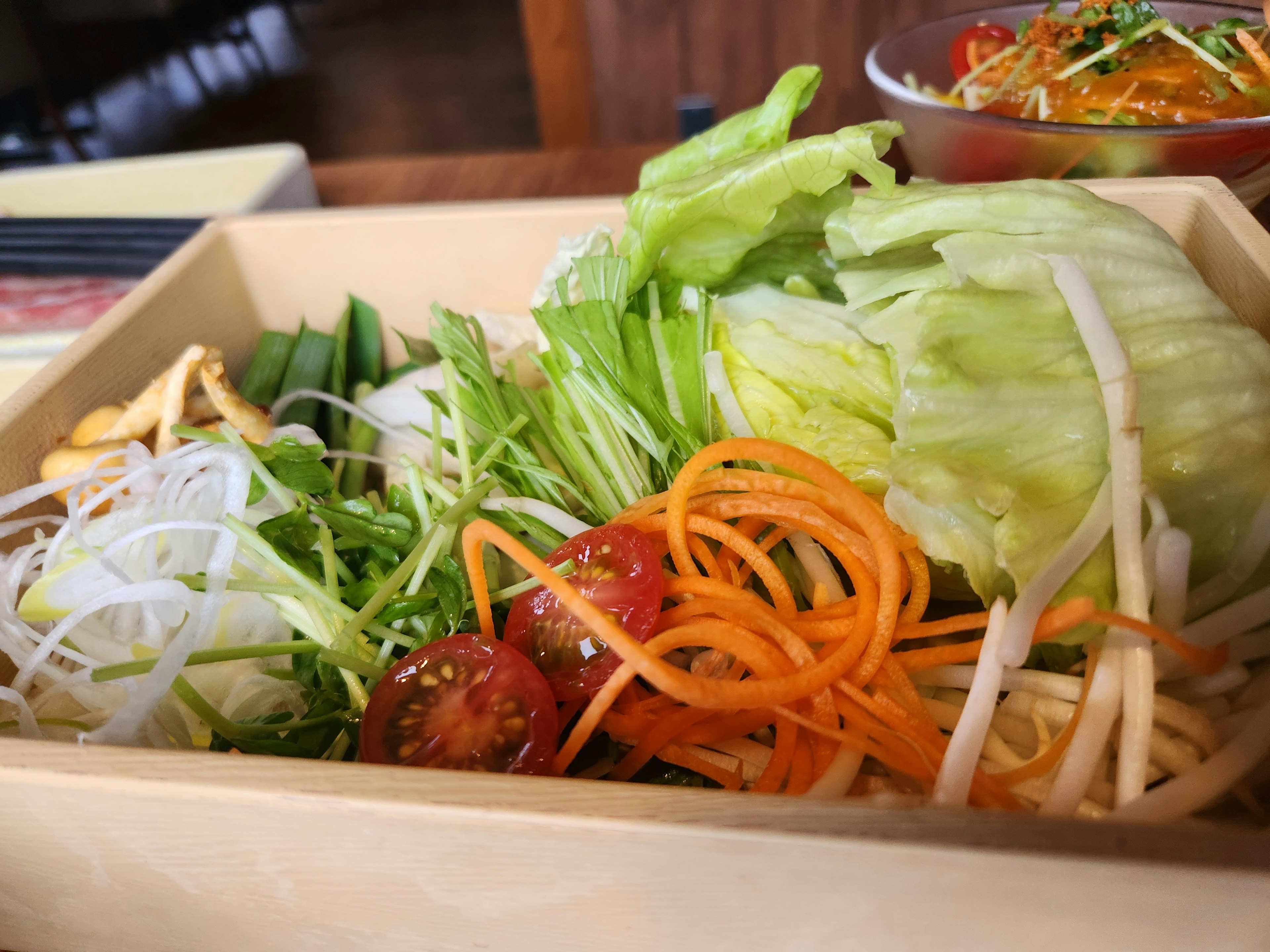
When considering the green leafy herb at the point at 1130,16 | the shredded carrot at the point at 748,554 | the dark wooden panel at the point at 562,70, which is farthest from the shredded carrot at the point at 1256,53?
the dark wooden panel at the point at 562,70

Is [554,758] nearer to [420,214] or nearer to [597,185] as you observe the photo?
[420,214]

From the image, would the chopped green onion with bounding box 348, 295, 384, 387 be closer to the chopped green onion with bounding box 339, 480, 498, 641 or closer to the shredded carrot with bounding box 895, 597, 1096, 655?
the chopped green onion with bounding box 339, 480, 498, 641

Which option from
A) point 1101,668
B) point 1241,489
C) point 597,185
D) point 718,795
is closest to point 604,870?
point 718,795

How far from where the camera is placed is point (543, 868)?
19.6 inches

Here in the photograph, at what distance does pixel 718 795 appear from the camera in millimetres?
474

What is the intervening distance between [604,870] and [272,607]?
484 millimetres

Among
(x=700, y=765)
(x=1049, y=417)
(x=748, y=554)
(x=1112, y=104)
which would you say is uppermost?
(x=1112, y=104)

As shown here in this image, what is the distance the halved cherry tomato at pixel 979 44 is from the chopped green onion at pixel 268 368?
1.17 m

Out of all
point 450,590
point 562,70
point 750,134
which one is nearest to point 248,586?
point 450,590

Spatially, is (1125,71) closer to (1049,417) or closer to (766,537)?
(1049,417)

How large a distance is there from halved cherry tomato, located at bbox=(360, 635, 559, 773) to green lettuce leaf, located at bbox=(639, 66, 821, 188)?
62cm

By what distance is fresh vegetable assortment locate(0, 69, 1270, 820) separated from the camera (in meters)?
0.59

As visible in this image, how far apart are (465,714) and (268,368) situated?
30.4 inches

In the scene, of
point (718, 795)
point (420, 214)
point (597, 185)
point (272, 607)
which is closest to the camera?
point (718, 795)
